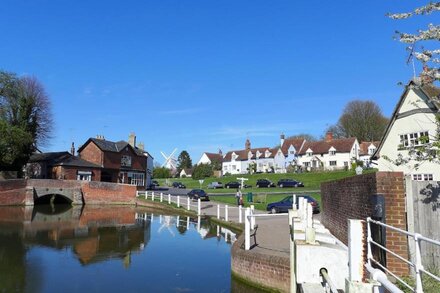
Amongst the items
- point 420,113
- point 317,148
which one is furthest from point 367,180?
point 317,148

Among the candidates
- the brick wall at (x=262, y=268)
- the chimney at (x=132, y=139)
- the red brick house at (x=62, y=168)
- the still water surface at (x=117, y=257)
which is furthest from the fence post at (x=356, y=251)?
the chimney at (x=132, y=139)

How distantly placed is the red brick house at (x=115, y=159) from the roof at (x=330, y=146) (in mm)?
37395

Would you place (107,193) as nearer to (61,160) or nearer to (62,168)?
(62,168)

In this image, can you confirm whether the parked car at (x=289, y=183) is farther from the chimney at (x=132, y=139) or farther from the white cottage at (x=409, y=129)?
the white cottage at (x=409, y=129)

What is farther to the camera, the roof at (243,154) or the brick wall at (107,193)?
the roof at (243,154)

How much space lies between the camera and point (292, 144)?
9288 cm

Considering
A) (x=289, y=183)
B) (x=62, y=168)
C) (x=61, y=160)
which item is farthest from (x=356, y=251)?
(x=289, y=183)

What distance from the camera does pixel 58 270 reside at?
586 inches

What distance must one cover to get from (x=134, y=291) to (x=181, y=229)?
45.9 ft

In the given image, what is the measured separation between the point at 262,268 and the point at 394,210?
4.75 m

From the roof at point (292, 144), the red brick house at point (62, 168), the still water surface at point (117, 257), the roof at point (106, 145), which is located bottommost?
the still water surface at point (117, 257)

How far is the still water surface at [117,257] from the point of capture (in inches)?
511

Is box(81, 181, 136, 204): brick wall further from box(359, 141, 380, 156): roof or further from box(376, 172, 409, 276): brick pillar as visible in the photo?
box(359, 141, 380, 156): roof

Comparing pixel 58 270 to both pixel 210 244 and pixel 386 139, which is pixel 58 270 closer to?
pixel 210 244
